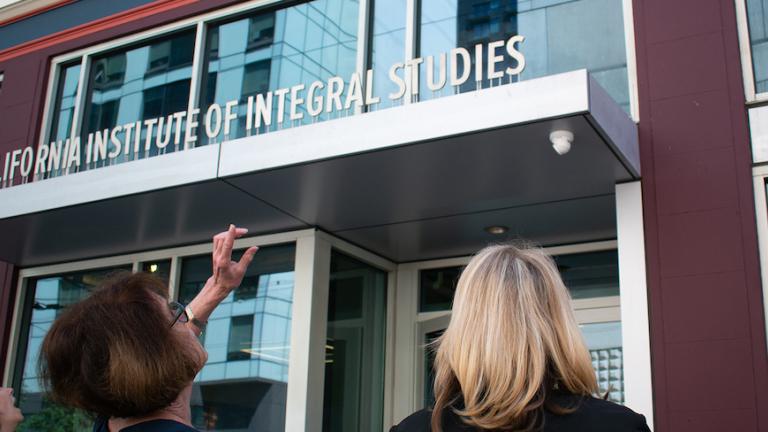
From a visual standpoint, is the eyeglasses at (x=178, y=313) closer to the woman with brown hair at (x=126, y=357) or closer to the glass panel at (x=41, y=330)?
the woman with brown hair at (x=126, y=357)

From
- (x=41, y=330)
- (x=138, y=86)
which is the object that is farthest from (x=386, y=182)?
(x=41, y=330)

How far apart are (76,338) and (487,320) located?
0.89m

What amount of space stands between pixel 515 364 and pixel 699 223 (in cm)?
400

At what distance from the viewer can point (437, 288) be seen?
753 cm

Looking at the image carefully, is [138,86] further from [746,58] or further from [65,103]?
[746,58]

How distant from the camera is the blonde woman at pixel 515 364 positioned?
1.65m

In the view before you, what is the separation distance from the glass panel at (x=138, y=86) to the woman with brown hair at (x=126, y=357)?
5.84m

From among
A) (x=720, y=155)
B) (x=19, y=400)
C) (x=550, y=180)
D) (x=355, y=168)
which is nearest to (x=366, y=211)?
(x=355, y=168)

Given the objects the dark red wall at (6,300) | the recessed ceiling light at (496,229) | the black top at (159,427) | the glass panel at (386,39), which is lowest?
the black top at (159,427)

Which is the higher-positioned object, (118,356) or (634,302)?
(634,302)

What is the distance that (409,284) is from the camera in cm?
757

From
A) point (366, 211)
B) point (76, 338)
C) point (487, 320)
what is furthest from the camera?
point (366, 211)

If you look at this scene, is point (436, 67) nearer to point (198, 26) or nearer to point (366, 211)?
point (366, 211)

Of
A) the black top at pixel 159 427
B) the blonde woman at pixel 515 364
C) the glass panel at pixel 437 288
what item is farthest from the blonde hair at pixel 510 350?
the glass panel at pixel 437 288
